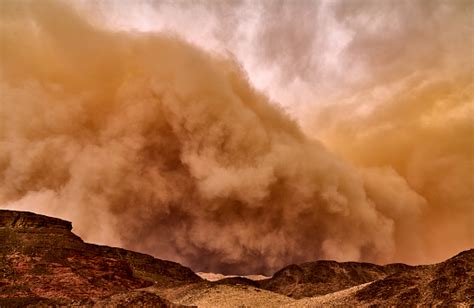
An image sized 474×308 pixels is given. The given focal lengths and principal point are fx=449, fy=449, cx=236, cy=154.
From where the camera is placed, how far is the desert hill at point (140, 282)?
43562mm

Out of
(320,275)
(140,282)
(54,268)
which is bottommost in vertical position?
(54,268)

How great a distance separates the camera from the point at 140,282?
85.1 metres

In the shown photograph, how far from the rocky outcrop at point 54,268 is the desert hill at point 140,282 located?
133 mm

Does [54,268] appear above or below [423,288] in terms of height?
above

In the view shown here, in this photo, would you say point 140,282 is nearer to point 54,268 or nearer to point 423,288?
point 54,268

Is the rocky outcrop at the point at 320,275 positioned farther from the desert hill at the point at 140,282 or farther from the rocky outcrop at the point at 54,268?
the rocky outcrop at the point at 54,268

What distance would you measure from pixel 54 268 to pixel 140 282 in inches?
701

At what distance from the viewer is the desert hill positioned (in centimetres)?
4356

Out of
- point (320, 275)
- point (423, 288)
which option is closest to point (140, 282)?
point (320, 275)

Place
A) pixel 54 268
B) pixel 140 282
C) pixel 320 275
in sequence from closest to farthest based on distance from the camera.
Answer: pixel 54 268
pixel 140 282
pixel 320 275

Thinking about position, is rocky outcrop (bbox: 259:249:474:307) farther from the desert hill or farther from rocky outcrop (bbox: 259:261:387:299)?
rocky outcrop (bbox: 259:261:387:299)

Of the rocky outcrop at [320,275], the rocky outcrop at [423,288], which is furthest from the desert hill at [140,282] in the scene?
the rocky outcrop at [320,275]

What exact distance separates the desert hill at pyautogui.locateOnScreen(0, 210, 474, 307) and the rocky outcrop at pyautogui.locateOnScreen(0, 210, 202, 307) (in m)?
0.13

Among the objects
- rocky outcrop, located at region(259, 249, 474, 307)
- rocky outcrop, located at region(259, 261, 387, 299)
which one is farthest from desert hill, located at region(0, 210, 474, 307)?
rocky outcrop, located at region(259, 261, 387, 299)
